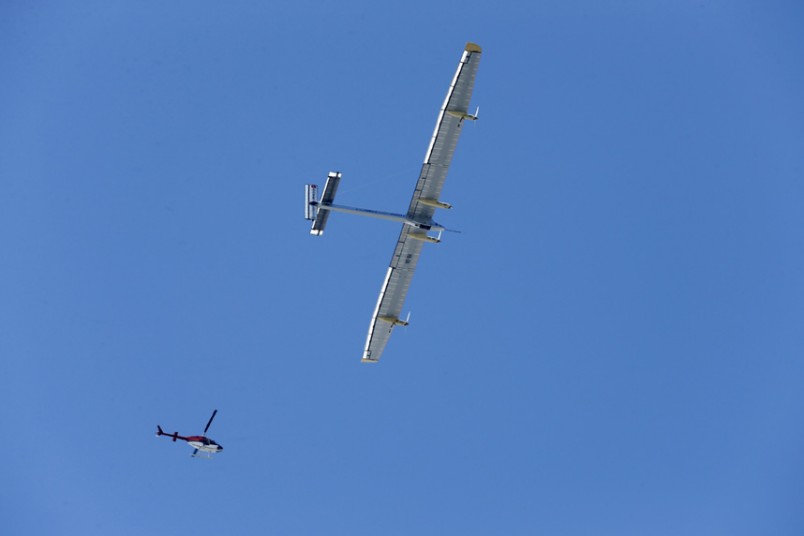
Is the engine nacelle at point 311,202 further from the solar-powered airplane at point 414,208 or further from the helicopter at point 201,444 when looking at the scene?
the helicopter at point 201,444

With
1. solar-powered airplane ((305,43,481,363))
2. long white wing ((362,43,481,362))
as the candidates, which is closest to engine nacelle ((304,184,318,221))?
solar-powered airplane ((305,43,481,363))

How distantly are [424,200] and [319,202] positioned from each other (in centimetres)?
982

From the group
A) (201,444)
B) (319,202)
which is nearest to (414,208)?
(319,202)

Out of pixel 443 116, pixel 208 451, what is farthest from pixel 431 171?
pixel 208 451

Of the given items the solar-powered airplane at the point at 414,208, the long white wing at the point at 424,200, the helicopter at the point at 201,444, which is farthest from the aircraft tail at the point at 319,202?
the helicopter at the point at 201,444

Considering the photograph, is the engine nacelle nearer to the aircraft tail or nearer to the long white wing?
the aircraft tail

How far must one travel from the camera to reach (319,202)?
6631cm

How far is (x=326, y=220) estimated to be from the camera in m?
67.3

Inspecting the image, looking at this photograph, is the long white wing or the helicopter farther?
the helicopter

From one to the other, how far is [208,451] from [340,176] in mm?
38157

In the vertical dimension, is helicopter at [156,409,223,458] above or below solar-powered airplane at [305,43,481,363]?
below

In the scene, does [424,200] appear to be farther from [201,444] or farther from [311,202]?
[201,444]

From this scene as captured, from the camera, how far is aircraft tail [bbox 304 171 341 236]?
65938mm

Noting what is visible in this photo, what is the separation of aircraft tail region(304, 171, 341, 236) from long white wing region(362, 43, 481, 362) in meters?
7.38
